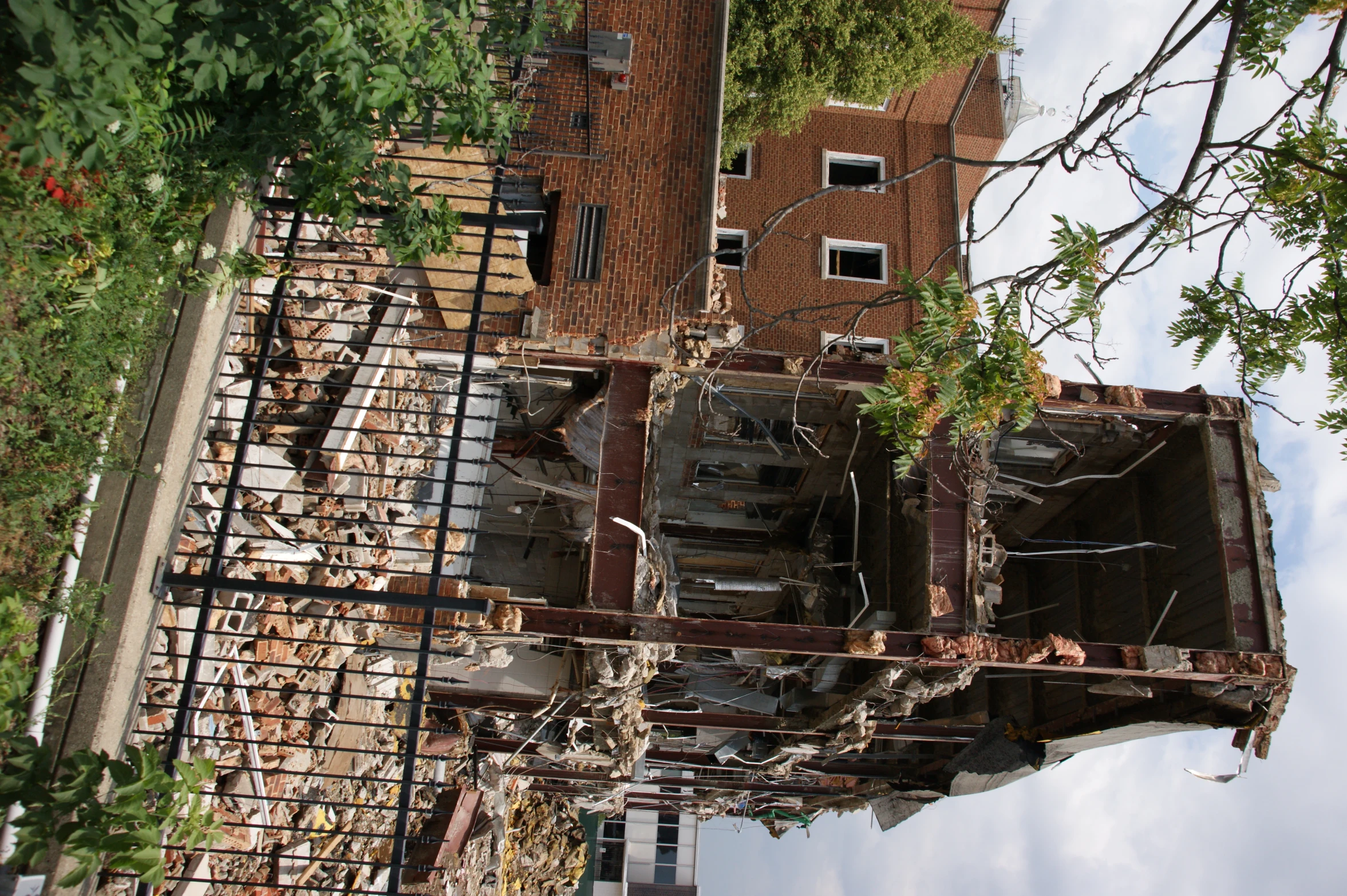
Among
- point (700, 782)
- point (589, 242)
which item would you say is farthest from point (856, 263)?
point (700, 782)

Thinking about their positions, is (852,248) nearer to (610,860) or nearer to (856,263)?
(856,263)

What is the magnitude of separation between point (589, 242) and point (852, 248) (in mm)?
8166

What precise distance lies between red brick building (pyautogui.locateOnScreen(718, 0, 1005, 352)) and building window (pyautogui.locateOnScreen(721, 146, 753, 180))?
4cm

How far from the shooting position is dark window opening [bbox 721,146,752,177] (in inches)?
765

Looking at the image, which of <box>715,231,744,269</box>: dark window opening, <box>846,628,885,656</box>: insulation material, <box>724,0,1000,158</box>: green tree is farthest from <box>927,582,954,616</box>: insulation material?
<box>724,0,1000,158</box>: green tree

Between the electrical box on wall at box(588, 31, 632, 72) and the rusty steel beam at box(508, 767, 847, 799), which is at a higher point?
the electrical box on wall at box(588, 31, 632, 72)

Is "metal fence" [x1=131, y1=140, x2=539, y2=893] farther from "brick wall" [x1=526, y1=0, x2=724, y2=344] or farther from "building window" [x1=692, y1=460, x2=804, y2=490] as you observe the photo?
"building window" [x1=692, y1=460, x2=804, y2=490]

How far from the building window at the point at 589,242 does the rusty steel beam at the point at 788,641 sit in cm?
600

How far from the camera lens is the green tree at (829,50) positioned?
16.8 meters

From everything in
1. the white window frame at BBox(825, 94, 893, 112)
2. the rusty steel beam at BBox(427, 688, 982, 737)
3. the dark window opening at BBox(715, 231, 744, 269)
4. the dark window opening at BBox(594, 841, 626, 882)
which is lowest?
the dark window opening at BBox(594, 841, 626, 882)

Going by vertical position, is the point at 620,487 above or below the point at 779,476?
below

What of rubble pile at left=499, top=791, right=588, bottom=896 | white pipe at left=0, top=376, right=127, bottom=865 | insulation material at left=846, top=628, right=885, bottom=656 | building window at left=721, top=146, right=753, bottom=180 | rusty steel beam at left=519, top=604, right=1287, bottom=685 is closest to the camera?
white pipe at left=0, top=376, right=127, bottom=865

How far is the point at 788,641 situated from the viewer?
412 inches

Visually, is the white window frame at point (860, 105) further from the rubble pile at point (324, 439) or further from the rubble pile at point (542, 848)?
the rubble pile at point (542, 848)
